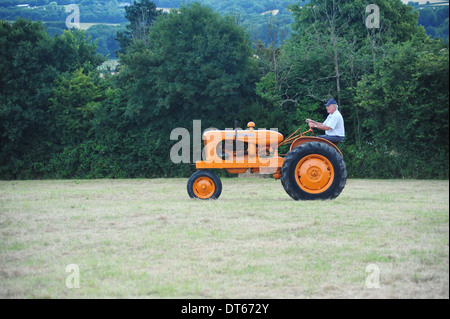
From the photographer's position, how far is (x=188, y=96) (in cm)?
1761

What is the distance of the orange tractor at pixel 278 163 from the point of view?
1021cm

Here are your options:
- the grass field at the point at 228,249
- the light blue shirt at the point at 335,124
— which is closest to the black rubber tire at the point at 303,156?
the grass field at the point at 228,249

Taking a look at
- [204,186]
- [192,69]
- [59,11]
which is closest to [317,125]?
[204,186]

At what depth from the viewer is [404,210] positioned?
9.12 m

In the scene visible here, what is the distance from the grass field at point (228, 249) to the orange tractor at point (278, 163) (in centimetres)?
38

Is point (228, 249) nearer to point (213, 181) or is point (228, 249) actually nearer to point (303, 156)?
point (303, 156)

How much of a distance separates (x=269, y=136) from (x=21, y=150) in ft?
39.8

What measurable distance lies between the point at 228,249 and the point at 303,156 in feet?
14.4

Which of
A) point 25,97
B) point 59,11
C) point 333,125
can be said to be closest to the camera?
point 333,125

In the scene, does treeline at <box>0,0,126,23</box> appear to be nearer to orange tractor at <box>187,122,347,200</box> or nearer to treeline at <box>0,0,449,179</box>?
treeline at <box>0,0,449,179</box>

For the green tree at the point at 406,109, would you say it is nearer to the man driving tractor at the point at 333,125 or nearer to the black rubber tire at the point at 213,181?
the man driving tractor at the point at 333,125

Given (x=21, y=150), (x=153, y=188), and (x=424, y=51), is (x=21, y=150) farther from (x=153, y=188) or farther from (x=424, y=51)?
(x=424, y=51)
